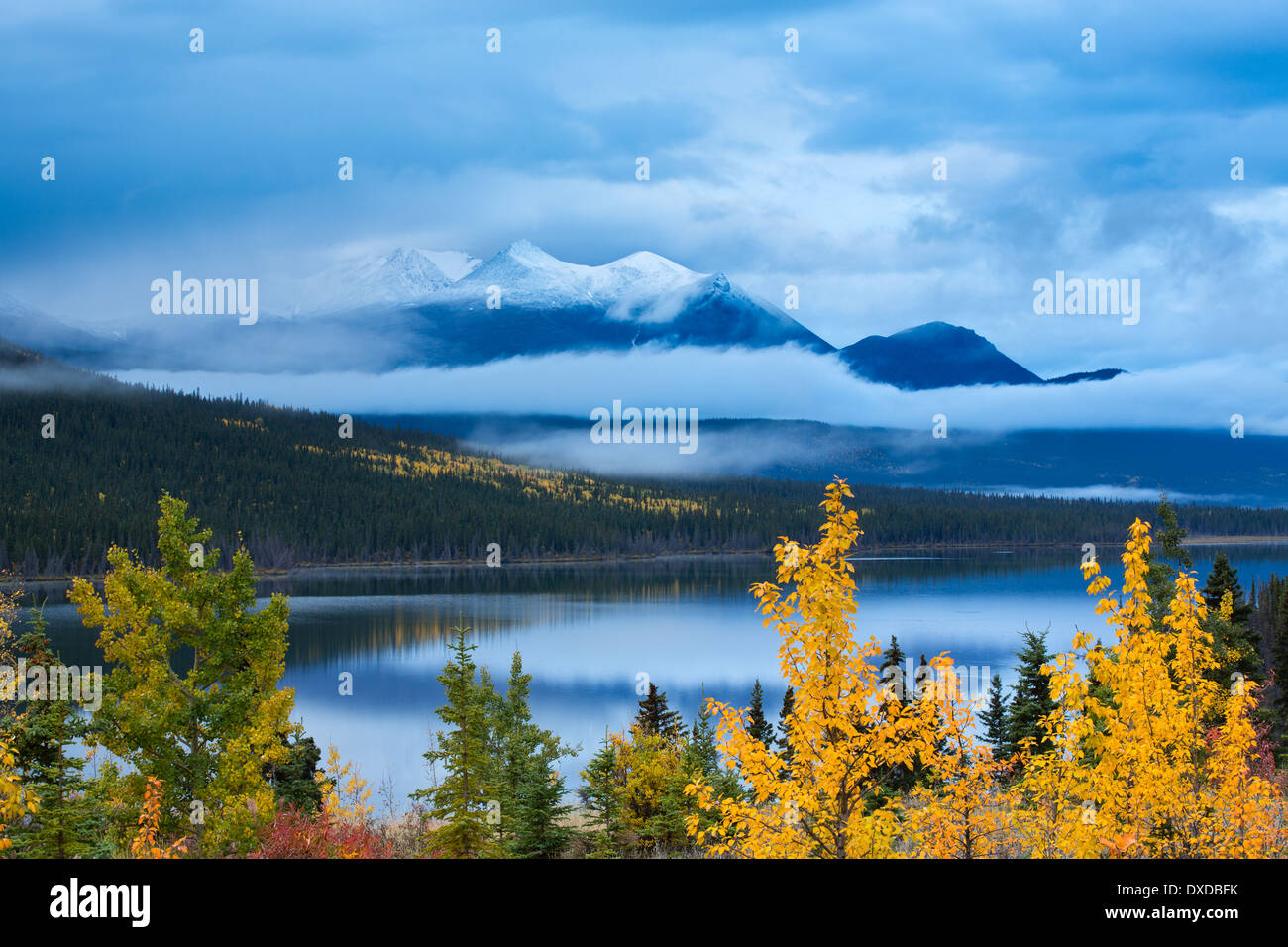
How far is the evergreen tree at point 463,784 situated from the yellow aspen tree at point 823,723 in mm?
16782

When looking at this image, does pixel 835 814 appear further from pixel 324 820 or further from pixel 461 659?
pixel 461 659

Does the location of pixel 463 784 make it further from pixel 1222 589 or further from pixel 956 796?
pixel 1222 589

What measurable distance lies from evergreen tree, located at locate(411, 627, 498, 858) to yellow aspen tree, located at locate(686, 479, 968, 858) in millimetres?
16782

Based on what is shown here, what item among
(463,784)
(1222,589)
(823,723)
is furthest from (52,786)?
(1222,589)

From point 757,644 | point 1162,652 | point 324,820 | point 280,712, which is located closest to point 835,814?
point 1162,652

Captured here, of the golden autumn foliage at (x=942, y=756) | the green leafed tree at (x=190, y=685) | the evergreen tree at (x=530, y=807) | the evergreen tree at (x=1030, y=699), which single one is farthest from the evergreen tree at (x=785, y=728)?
the green leafed tree at (x=190, y=685)

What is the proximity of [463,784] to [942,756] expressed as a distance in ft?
62.0

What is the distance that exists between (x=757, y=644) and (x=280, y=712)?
74957mm

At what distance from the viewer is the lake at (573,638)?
65.9 m

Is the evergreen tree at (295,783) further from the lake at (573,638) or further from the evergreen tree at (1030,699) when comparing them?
the evergreen tree at (1030,699)

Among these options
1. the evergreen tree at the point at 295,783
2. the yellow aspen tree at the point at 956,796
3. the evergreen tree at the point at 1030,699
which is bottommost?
the evergreen tree at the point at 295,783

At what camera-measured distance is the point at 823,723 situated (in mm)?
13750

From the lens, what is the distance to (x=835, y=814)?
46.5ft
